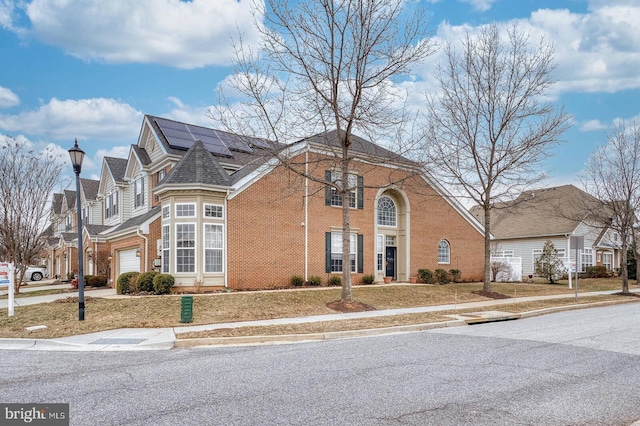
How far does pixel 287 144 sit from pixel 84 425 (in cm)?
1373

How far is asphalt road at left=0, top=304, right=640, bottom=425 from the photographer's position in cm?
548

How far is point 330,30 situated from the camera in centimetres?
1733

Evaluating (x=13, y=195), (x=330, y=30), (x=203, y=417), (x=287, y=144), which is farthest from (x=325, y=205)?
(x=203, y=417)

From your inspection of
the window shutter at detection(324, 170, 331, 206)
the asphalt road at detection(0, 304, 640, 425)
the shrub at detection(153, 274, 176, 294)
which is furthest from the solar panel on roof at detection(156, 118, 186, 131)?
the asphalt road at detection(0, 304, 640, 425)

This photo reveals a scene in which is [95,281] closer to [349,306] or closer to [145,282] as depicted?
[145,282]

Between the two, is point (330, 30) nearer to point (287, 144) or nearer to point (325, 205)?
point (287, 144)

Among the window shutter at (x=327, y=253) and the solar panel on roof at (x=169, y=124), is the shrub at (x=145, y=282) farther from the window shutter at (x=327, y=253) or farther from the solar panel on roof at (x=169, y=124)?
the solar panel on roof at (x=169, y=124)

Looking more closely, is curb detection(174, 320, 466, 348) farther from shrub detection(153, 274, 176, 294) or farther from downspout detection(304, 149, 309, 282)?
downspout detection(304, 149, 309, 282)

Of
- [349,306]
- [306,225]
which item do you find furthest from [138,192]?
[349,306]

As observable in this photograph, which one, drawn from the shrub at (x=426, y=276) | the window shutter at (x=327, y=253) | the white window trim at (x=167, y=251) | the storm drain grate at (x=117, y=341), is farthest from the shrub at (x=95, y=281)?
the shrub at (x=426, y=276)

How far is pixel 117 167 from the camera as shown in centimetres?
3356

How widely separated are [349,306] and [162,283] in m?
7.86

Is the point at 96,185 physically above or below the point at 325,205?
above

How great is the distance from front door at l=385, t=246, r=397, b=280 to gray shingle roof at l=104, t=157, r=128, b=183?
60.1 ft
